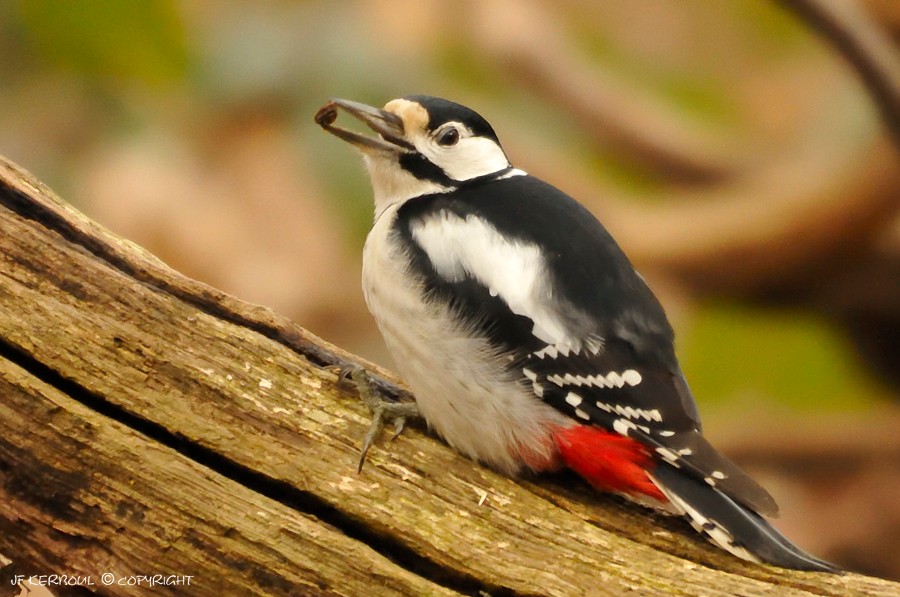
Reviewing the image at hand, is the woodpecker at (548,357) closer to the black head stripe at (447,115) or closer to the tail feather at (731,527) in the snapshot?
the tail feather at (731,527)

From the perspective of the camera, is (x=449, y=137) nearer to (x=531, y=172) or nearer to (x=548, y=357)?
(x=548, y=357)

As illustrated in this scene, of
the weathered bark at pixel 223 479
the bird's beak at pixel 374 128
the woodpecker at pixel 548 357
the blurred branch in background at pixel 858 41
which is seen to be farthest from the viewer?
the blurred branch in background at pixel 858 41

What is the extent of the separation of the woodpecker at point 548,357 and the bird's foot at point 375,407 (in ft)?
0.05

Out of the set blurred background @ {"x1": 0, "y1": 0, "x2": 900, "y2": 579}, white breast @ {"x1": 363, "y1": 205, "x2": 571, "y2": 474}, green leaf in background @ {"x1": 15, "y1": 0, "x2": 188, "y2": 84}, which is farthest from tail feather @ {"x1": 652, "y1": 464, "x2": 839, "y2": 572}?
green leaf in background @ {"x1": 15, "y1": 0, "x2": 188, "y2": 84}

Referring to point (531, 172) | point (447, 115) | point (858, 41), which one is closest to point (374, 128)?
point (447, 115)

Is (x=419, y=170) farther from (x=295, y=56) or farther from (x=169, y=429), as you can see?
(x=295, y=56)

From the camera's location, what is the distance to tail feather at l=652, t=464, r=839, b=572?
1.56 metres

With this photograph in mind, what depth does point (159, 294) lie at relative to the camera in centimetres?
174

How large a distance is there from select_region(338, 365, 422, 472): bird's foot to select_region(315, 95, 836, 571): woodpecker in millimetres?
16

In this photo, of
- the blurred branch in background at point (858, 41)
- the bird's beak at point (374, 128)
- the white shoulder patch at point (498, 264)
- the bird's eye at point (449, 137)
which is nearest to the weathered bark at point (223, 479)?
the white shoulder patch at point (498, 264)

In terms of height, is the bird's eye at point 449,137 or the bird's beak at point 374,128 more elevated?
the bird's eye at point 449,137

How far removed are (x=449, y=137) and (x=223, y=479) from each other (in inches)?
31.3

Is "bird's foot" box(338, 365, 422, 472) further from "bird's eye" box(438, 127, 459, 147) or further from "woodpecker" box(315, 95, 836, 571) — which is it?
"bird's eye" box(438, 127, 459, 147)

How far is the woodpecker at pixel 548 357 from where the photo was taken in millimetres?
1617
